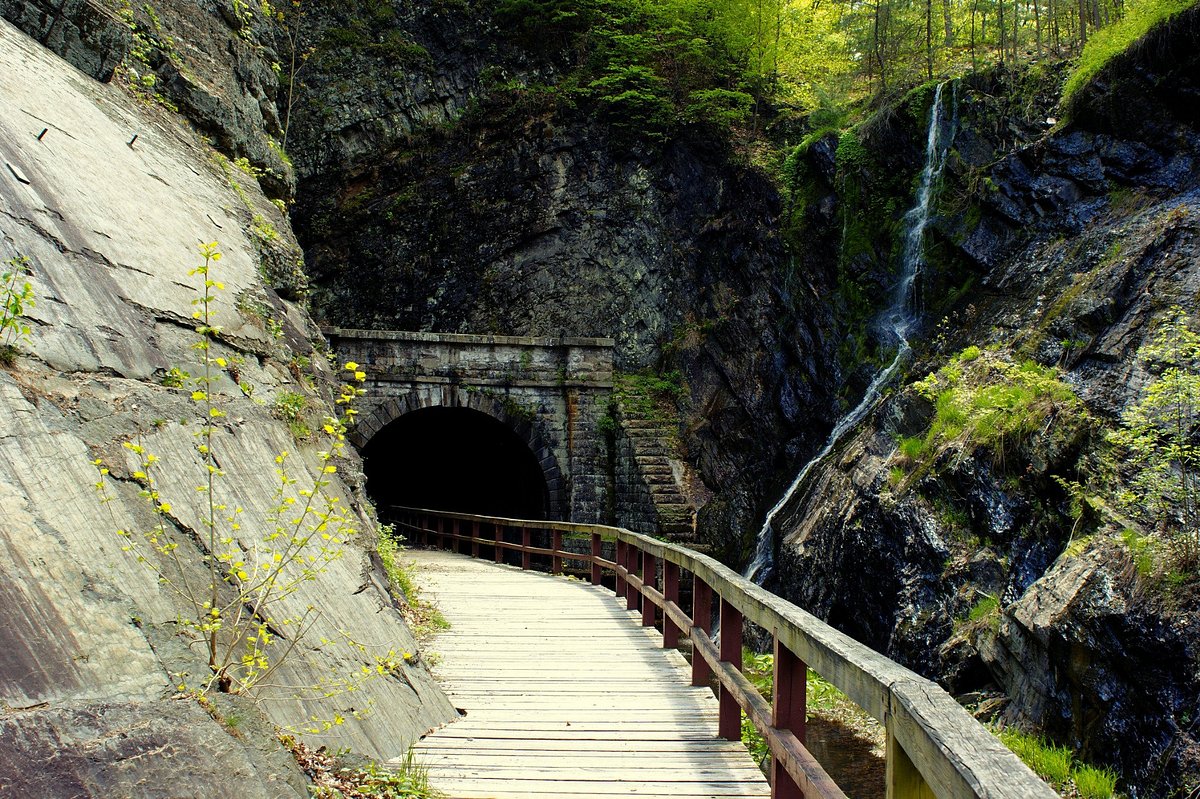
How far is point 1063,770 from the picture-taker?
6.31 metres

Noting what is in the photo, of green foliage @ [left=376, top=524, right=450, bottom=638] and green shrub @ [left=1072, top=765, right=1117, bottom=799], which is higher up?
green foliage @ [left=376, top=524, right=450, bottom=638]

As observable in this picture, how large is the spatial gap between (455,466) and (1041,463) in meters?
17.3

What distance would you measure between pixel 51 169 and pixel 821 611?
9512mm

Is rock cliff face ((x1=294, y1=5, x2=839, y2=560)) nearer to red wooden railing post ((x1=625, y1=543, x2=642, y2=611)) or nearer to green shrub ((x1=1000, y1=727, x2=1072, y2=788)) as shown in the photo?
red wooden railing post ((x1=625, y1=543, x2=642, y2=611))

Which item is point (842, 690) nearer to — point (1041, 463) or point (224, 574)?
point (224, 574)

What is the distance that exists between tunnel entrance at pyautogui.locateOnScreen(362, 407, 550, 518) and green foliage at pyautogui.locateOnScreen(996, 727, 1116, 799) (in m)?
12.3

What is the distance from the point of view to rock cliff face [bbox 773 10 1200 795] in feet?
21.4

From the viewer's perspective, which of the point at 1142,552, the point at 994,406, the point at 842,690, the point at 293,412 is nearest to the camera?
the point at 842,690

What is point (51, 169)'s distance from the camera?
4.29m

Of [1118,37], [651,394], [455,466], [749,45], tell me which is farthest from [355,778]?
[749,45]

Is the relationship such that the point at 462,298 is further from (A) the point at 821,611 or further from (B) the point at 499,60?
(A) the point at 821,611

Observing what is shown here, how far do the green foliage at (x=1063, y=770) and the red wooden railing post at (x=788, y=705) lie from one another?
3.95m

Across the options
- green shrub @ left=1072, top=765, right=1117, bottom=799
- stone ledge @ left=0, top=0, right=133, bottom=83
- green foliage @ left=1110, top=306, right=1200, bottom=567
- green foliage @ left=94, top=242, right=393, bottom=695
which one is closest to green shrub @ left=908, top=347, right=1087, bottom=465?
green foliage @ left=1110, top=306, right=1200, bottom=567

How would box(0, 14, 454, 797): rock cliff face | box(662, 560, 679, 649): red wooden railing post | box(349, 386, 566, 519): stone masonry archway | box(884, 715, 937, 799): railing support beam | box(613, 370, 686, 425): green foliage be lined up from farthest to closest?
box(613, 370, 686, 425): green foliage → box(349, 386, 566, 519): stone masonry archway → box(662, 560, 679, 649): red wooden railing post → box(0, 14, 454, 797): rock cliff face → box(884, 715, 937, 799): railing support beam
